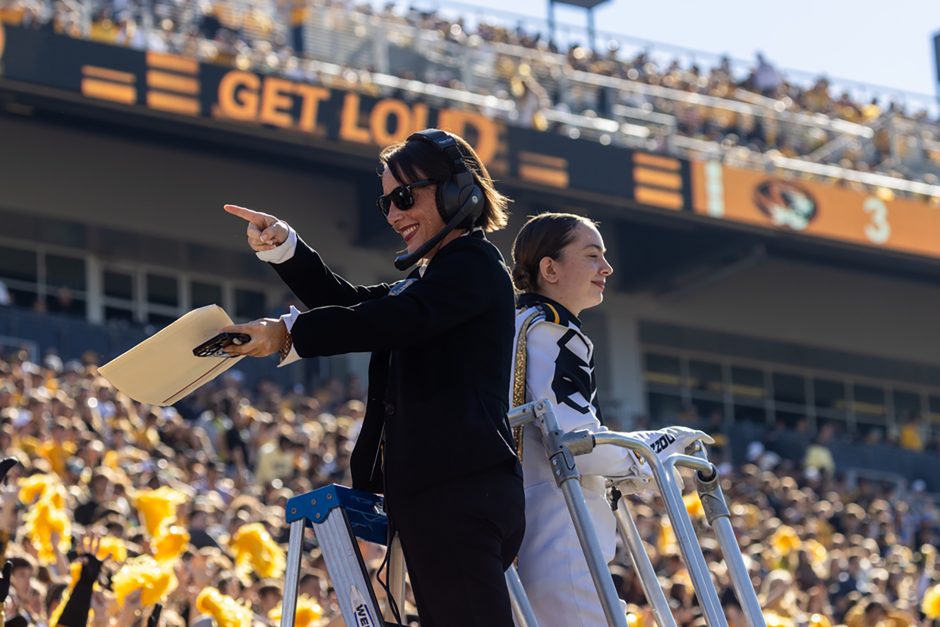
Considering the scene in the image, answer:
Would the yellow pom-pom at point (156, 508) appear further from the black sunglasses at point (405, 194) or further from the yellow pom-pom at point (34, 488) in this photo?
the black sunglasses at point (405, 194)

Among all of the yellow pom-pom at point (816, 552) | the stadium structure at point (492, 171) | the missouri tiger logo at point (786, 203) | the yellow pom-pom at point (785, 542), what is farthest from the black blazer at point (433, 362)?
the missouri tiger logo at point (786, 203)

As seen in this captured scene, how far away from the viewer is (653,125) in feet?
87.2

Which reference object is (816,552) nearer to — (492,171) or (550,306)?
(492,171)

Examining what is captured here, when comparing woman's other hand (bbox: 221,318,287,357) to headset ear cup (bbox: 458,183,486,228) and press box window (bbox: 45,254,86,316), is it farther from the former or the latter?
press box window (bbox: 45,254,86,316)

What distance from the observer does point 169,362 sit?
12.7 feet

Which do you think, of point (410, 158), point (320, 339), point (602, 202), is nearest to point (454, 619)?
point (320, 339)

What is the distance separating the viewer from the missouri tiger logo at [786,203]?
83.8 feet

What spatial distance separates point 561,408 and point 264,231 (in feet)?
3.03

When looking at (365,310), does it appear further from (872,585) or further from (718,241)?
(718,241)

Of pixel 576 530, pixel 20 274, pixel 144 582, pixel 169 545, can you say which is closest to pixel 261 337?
pixel 576 530

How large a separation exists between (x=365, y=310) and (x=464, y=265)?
1.00 ft

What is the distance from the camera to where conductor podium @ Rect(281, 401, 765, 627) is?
13.1ft

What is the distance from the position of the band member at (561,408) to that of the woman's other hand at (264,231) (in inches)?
29.4

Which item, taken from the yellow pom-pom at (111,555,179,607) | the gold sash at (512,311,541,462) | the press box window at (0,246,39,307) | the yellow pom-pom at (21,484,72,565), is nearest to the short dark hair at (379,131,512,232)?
the gold sash at (512,311,541,462)
